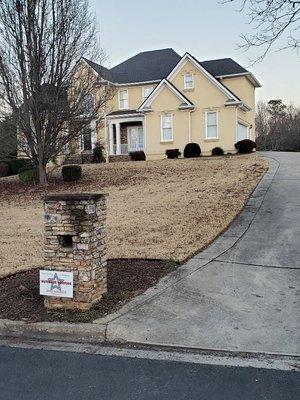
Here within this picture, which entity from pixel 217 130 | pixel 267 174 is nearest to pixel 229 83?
pixel 217 130

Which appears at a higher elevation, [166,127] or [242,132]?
[166,127]

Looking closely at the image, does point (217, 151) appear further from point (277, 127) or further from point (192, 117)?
point (277, 127)

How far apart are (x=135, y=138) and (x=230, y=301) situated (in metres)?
29.3

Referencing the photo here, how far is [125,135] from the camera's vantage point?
35500mm

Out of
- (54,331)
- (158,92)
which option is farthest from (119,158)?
(54,331)

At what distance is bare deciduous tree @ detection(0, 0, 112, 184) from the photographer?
20.3m

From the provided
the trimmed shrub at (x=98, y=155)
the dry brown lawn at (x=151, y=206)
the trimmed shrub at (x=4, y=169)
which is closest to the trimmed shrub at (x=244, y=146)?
the dry brown lawn at (x=151, y=206)

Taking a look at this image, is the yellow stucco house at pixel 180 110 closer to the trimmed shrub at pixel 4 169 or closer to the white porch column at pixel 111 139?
the white porch column at pixel 111 139

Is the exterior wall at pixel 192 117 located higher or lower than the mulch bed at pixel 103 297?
higher

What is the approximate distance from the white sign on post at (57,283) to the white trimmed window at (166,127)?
26.3 metres

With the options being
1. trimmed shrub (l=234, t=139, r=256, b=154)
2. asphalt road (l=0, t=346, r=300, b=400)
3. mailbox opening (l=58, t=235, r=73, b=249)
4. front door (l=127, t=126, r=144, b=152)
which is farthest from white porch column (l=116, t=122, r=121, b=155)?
asphalt road (l=0, t=346, r=300, b=400)

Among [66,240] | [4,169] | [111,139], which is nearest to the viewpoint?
[66,240]

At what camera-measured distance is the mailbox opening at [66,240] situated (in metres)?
6.21

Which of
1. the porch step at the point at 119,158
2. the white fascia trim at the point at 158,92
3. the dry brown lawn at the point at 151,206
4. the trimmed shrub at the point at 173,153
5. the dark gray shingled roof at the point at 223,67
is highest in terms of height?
the dark gray shingled roof at the point at 223,67
